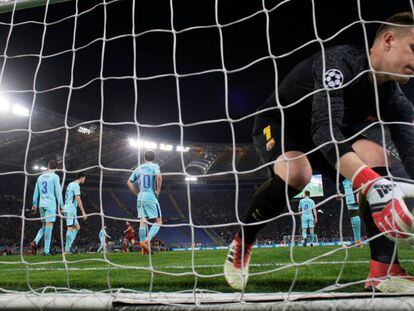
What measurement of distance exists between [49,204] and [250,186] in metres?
25.0

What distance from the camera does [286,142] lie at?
2420 millimetres

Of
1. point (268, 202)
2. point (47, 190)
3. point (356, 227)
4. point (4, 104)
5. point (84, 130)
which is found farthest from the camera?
point (84, 130)

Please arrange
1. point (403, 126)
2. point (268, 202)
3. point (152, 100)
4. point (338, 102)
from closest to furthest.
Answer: point (338, 102), point (403, 126), point (268, 202), point (152, 100)

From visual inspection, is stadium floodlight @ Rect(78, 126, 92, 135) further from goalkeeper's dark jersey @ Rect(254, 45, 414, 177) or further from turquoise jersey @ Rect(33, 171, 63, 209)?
goalkeeper's dark jersey @ Rect(254, 45, 414, 177)

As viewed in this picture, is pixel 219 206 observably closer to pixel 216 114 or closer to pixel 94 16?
pixel 216 114

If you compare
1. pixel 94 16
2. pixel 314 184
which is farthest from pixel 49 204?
pixel 314 184

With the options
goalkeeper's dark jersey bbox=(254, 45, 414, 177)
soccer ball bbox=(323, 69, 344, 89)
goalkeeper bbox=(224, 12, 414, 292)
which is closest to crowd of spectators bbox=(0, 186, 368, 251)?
goalkeeper bbox=(224, 12, 414, 292)

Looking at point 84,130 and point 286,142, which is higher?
point 84,130

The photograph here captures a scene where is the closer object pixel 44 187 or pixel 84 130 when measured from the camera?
pixel 44 187

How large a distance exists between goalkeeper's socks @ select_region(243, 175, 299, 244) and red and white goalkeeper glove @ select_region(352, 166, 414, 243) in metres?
0.73

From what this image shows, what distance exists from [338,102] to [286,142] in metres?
0.62

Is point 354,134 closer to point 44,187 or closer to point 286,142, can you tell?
point 286,142

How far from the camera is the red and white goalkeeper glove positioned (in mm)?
1488

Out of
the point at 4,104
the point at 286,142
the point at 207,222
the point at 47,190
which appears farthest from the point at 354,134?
the point at 207,222
